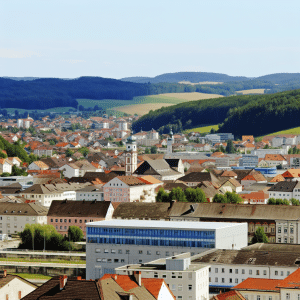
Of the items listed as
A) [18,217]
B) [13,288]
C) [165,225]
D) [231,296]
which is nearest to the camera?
[13,288]

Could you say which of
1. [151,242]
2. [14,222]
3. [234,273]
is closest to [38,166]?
[14,222]

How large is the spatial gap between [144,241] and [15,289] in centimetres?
2388

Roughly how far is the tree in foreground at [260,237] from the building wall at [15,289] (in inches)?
1295

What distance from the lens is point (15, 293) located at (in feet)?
130

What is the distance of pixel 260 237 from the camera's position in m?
70.7

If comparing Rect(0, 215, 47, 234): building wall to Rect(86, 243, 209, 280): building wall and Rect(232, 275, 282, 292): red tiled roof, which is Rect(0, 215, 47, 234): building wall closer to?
Rect(86, 243, 209, 280): building wall

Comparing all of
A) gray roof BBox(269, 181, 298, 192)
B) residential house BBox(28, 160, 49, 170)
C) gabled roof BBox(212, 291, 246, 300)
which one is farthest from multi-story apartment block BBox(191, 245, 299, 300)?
residential house BBox(28, 160, 49, 170)

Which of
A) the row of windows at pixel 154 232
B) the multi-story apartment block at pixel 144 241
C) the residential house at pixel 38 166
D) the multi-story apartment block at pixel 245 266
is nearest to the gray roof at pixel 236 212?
the multi-story apartment block at pixel 144 241

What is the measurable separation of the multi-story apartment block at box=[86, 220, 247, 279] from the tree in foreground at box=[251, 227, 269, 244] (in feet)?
20.7

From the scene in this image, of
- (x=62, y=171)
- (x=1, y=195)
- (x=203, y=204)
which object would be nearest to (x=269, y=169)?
(x=62, y=171)

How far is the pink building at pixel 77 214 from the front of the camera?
81125 mm

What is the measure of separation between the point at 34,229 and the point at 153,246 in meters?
15.9

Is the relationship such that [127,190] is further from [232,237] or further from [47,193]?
[232,237]

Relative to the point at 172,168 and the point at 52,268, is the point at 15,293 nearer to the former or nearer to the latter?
the point at 52,268
